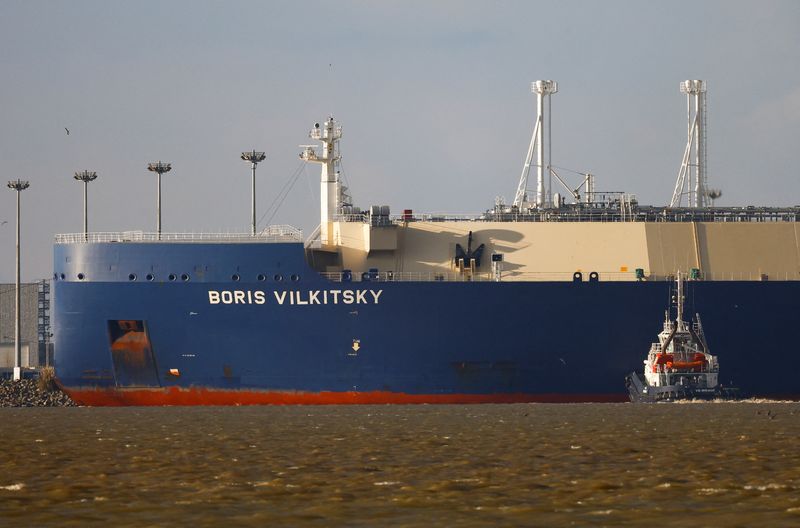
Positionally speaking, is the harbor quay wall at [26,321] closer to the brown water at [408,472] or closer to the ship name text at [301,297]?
the ship name text at [301,297]

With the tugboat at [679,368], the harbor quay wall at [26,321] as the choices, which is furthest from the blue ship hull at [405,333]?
the harbor quay wall at [26,321]

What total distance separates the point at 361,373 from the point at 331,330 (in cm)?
194

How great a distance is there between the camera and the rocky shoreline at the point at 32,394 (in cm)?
6769

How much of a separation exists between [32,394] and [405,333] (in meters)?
28.1

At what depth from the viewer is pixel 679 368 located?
1992 inches

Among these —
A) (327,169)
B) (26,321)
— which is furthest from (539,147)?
(26,321)

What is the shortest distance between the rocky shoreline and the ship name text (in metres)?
17.3

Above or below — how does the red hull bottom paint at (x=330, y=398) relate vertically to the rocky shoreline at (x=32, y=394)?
above

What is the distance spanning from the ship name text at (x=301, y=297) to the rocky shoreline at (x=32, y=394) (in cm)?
1732

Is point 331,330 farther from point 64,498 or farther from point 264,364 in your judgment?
point 64,498

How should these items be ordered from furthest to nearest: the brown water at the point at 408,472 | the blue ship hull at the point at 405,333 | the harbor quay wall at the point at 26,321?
the harbor quay wall at the point at 26,321 < the blue ship hull at the point at 405,333 < the brown water at the point at 408,472

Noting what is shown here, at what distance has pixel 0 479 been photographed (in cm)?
2434

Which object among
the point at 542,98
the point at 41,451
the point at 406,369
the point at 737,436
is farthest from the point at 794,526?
the point at 542,98

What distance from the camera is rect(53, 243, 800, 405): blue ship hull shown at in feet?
166
